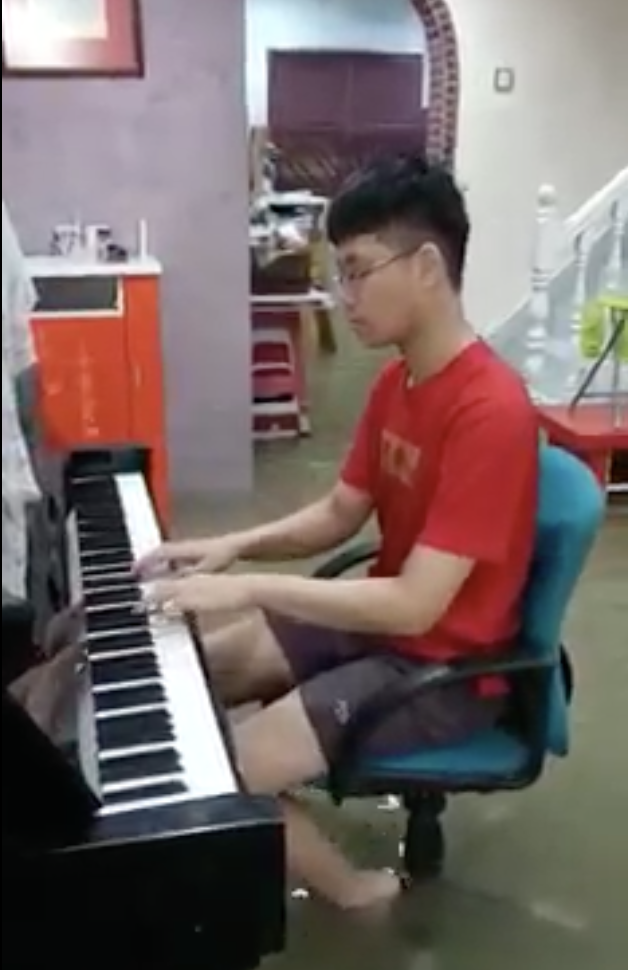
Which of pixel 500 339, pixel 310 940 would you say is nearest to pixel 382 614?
pixel 310 940

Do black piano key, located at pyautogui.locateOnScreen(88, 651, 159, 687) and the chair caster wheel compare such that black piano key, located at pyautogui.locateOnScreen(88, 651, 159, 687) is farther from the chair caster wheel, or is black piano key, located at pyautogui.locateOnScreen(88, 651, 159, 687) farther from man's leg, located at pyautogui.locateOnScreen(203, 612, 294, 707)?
the chair caster wheel

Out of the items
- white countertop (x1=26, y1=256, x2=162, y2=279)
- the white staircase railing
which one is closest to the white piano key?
white countertop (x1=26, y1=256, x2=162, y2=279)

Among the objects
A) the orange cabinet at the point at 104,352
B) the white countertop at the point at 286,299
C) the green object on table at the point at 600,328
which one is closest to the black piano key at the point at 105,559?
the orange cabinet at the point at 104,352

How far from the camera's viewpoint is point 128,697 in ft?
5.16

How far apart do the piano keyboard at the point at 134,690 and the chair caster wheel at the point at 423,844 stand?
Answer: 2.43 ft

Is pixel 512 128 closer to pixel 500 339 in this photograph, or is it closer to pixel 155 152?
pixel 500 339

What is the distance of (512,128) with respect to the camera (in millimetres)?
6629

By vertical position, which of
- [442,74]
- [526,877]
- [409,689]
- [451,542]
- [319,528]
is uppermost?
[442,74]

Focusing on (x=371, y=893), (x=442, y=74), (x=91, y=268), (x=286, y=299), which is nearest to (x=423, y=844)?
(x=371, y=893)

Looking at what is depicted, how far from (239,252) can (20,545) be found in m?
3.74

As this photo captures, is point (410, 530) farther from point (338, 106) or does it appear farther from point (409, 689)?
point (338, 106)

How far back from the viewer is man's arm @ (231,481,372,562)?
7.39ft

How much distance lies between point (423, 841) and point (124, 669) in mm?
1009

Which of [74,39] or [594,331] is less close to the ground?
[74,39]
